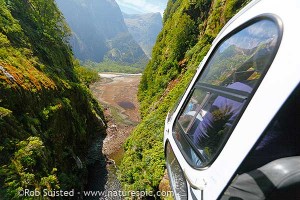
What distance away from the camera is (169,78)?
2384 centimetres

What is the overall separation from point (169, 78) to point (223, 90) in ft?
69.3

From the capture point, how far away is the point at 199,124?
3182 millimetres

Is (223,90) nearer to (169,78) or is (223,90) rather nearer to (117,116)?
(169,78)

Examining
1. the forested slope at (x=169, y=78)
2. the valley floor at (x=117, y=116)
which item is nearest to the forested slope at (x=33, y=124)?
the forested slope at (x=169, y=78)

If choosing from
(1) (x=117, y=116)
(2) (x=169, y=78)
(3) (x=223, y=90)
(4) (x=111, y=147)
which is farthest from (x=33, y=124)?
(1) (x=117, y=116)

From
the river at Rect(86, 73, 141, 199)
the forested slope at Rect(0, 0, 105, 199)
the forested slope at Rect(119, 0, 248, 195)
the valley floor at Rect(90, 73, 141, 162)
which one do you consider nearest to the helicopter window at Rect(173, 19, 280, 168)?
the forested slope at Rect(0, 0, 105, 199)

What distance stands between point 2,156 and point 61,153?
13.8ft

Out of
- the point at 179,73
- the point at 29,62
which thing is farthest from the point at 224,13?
the point at 29,62

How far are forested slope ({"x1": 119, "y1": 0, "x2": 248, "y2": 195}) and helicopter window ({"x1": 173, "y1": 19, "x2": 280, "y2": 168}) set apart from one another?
7349 mm

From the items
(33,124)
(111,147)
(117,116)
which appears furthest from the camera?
(117,116)

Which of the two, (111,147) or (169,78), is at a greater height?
(169,78)

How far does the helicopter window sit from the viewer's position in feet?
7.34

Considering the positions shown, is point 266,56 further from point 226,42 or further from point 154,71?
point 154,71

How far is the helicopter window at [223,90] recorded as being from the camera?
224cm
